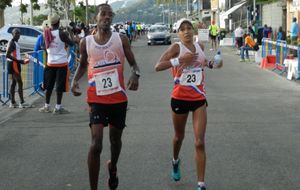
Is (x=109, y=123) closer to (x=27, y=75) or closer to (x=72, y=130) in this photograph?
(x=72, y=130)

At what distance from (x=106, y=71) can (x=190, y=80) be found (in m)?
0.92

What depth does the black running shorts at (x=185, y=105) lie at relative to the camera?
630cm

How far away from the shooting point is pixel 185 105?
20.9 ft

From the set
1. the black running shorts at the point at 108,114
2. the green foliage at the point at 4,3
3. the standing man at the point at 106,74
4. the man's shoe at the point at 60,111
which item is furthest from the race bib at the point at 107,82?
the green foliage at the point at 4,3

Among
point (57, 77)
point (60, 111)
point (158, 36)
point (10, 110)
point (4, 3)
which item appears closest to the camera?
point (57, 77)

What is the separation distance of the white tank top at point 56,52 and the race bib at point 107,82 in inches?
234

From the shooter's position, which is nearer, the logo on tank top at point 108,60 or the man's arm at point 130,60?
the logo on tank top at point 108,60

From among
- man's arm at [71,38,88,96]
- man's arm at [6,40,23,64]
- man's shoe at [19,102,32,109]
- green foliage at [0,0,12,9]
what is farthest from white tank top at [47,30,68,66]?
green foliage at [0,0,12,9]

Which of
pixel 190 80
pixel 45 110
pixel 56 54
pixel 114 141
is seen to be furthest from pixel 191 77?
pixel 45 110

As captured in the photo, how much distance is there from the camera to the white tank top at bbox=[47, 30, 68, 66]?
11.8 meters

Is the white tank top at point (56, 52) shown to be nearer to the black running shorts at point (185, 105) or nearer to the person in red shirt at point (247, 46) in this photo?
the black running shorts at point (185, 105)

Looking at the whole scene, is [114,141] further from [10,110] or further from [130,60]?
[10,110]

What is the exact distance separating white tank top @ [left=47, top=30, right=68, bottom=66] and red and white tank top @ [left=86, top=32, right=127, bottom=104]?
5.89m

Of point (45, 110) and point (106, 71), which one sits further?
point (45, 110)
